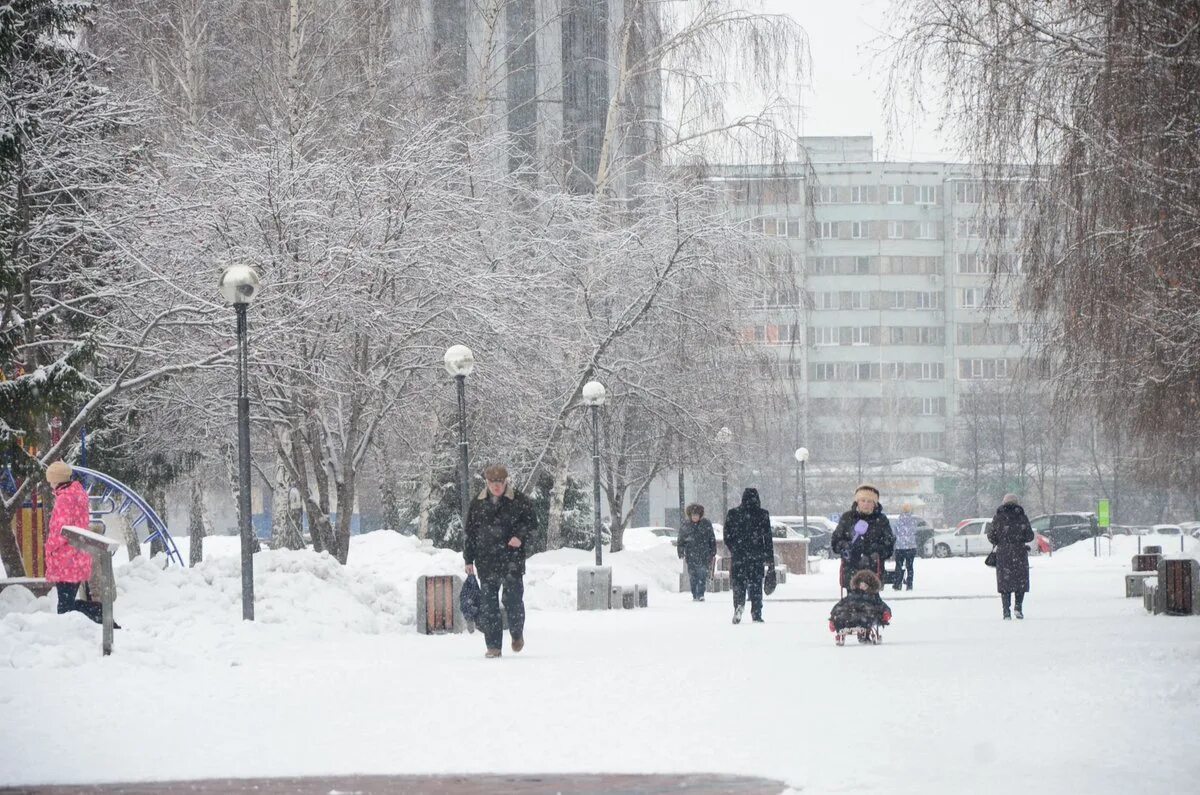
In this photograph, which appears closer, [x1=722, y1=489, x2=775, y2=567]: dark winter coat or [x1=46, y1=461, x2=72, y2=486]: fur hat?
[x1=46, y1=461, x2=72, y2=486]: fur hat

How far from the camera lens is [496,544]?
51.6ft

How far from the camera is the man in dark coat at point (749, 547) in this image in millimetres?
20875

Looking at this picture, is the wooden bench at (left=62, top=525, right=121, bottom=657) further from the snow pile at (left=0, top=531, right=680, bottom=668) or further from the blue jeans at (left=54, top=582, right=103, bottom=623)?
the blue jeans at (left=54, top=582, right=103, bottom=623)

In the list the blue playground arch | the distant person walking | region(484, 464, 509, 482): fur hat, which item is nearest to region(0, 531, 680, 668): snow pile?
region(484, 464, 509, 482): fur hat

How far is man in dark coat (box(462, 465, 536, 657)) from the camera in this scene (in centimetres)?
1567

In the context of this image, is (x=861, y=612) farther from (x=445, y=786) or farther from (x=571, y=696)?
(x=445, y=786)

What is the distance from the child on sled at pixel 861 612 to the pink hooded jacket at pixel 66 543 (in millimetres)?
7027

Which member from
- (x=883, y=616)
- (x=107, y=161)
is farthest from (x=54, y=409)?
(x=883, y=616)

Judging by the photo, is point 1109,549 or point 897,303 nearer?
point 1109,549

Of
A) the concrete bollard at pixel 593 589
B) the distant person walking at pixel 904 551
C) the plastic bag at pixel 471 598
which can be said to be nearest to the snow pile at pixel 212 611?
the concrete bollard at pixel 593 589

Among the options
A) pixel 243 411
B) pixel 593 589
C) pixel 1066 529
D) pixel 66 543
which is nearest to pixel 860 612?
pixel 243 411

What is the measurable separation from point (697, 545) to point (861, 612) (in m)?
14.9

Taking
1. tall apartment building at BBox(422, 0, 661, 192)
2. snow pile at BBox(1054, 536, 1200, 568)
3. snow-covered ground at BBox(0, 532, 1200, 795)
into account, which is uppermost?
tall apartment building at BBox(422, 0, 661, 192)

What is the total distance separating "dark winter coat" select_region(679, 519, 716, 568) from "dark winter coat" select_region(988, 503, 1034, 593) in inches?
368
